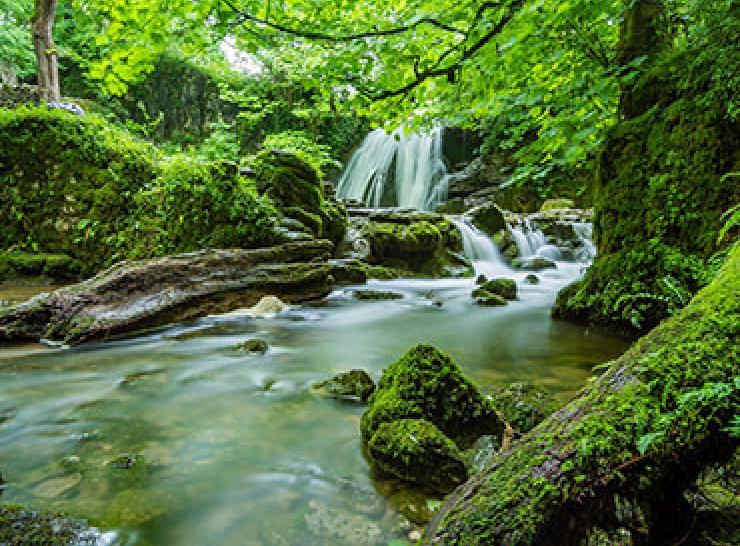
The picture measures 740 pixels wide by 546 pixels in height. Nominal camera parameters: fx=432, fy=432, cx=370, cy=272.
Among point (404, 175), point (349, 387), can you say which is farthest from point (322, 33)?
point (404, 175)

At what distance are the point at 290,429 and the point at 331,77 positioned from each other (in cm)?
305

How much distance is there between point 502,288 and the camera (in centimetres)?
830

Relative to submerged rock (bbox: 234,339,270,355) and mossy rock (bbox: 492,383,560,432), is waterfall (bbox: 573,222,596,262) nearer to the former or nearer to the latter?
submerged rock (bbox: 234,339,270,355)

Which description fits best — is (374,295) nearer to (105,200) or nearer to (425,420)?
(105,200)

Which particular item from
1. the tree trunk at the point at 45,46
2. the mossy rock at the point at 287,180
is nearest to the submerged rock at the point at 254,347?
the mossy rock at the point at 287,180

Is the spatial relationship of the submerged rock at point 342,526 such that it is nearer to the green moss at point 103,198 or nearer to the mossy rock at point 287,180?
the green moss at point 103,198

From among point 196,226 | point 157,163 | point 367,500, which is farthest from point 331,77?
point 157,163

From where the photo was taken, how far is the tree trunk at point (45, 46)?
37.0 ft

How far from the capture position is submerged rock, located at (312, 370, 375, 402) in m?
3.30

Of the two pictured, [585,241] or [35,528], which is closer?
[35,528]

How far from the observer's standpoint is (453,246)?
482 inches

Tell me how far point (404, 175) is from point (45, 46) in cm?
1456

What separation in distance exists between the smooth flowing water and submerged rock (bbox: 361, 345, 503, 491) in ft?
0.55

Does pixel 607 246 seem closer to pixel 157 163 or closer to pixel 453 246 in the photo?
pixel 453 246
